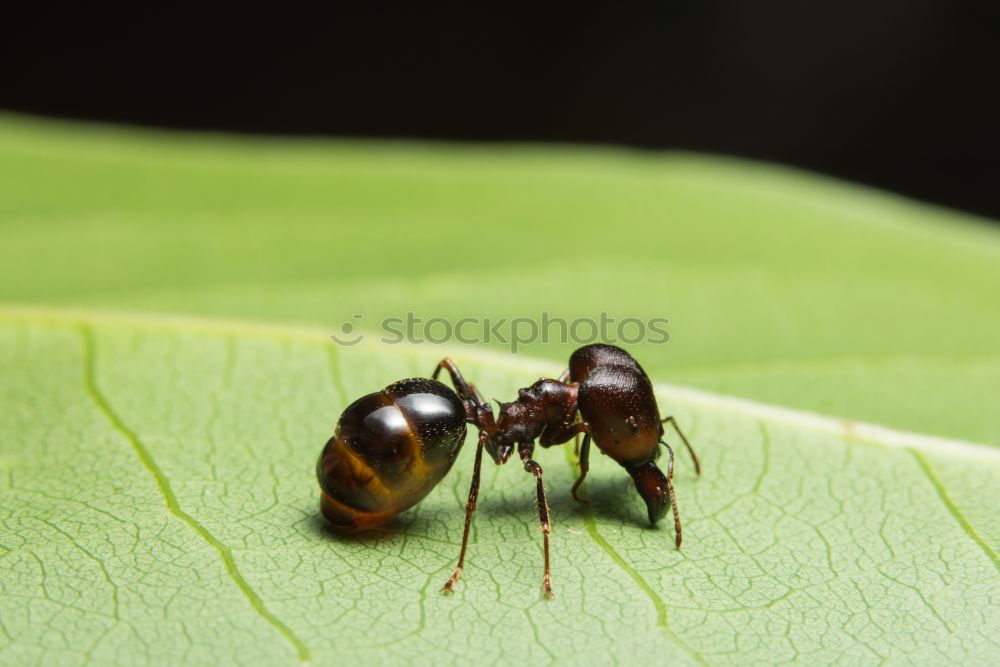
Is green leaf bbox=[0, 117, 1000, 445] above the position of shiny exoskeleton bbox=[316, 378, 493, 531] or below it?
above

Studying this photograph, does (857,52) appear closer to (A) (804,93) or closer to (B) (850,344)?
(A) (804,93)

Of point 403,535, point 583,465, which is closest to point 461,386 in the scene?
point 583,465

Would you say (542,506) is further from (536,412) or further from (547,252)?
(547,252)

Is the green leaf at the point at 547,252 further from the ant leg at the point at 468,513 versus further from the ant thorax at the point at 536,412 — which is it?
the ant leg at the point at 468,513

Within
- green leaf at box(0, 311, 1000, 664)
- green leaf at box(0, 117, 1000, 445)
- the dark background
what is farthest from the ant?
the dark background

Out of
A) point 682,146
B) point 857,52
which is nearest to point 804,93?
point 857,52

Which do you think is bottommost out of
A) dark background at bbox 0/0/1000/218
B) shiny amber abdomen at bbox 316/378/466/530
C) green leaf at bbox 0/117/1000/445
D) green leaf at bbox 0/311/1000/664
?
green leaf at bbox 0/311/1000/664

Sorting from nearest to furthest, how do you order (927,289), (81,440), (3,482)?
(3,482), (81,440), (927,289)

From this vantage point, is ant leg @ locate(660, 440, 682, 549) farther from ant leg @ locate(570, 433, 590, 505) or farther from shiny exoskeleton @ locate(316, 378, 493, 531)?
shiny exoskeleton @ locate(316, 378, 493, 531)
